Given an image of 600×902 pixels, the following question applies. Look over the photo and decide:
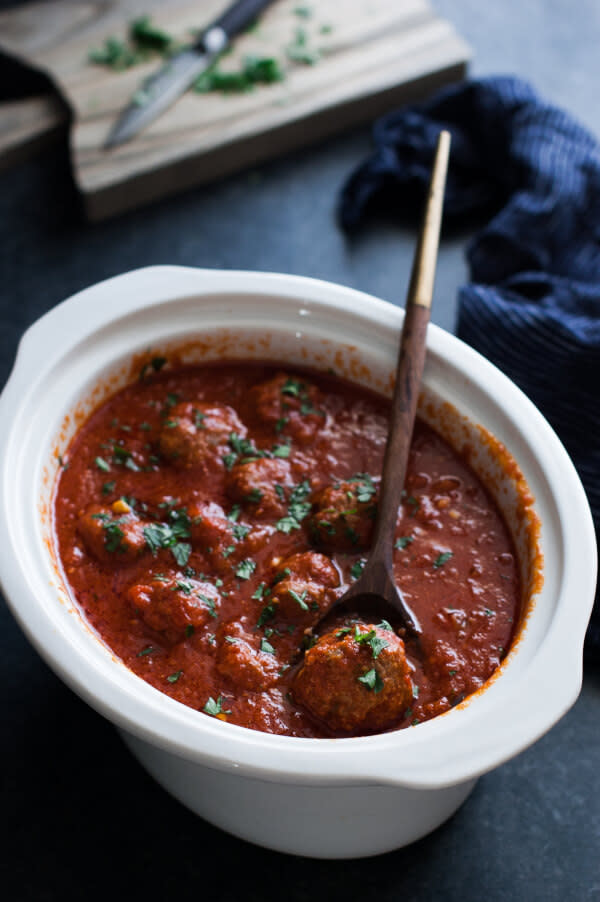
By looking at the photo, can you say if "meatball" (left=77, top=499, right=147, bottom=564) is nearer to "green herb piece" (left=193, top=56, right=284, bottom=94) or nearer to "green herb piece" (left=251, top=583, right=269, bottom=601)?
"green herb piece" (left=251, top=583, right=269, bottom=601)

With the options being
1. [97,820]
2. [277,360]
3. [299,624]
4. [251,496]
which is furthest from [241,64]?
[97,820]

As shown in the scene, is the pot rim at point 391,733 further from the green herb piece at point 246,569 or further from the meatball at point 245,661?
the green herb piece at point 246,569

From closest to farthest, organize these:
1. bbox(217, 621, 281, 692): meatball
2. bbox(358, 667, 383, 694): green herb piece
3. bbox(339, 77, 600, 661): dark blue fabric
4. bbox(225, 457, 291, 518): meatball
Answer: bbox(358, 667, 383, 694): green herb piece
bbox(217, 621, 281, 692): meatball
bbox(225, 457, 291, 518): meatball
bbox(339, 77, 600, 661): dark blue fabric

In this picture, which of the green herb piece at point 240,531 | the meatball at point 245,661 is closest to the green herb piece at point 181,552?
the green herb piece at point 240,531

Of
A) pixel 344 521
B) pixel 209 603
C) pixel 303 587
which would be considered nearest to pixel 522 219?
pixel 344 521

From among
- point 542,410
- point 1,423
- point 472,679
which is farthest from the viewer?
point 542,410

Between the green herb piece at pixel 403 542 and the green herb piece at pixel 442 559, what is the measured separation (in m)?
0.08

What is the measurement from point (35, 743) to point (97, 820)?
0.28 metres

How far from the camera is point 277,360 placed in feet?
9.83

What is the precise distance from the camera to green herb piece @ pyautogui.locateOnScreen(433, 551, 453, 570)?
2.52m

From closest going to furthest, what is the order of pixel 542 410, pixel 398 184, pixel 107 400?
pixel 107 400
pixel 542 410
pixel 398 184

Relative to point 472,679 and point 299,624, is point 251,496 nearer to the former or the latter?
point 299,624

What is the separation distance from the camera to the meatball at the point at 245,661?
2.29 metres

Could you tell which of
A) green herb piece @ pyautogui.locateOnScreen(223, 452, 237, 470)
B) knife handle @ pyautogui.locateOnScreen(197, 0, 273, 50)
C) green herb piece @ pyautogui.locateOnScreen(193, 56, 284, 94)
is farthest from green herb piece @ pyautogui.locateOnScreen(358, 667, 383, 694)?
knife handle @ pyautogui.locateOnScreen(197, 0, 273, 50)
